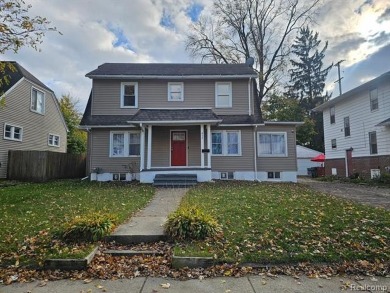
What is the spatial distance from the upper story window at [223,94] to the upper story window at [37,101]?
1360 cm

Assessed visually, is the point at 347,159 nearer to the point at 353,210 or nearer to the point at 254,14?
the point at 353,210

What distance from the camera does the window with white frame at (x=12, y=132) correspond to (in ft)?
55.0

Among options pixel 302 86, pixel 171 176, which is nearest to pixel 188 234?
pixel 171 176

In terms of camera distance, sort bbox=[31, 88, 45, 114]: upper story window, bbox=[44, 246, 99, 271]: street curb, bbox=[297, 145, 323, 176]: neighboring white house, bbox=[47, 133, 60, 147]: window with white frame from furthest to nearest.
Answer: bbox=[297, 145, 323, 176]: neighboring white house → bbox=[47, 133, 60, 147]: window with white frame → bbox=[31, 88, 45, 114]: upper story window → bbox=[44, 246, 99, 271]: street curb

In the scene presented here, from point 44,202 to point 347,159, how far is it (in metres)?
20.5

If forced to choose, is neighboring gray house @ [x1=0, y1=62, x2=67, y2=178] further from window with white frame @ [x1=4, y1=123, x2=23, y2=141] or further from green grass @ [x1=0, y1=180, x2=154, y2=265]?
green grass @ [x1=0, y1=180, x2=154, y2=265]

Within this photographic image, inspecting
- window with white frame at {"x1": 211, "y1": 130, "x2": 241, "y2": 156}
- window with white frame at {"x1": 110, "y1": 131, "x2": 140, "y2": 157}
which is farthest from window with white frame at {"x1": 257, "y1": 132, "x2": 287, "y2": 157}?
window with white frame at {"x1": 110, "y1": 131, "x2": 140, "y2": 157}

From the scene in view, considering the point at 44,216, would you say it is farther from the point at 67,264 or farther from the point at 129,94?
the point at 129,94

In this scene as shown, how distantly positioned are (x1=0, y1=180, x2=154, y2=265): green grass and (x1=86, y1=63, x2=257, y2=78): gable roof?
8.24 meters

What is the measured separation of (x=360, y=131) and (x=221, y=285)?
763 inches

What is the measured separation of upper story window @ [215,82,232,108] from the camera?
645 inches

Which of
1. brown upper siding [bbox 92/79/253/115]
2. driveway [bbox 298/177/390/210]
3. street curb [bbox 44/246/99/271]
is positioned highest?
brown upper siding [bbox 92/79/253/115]

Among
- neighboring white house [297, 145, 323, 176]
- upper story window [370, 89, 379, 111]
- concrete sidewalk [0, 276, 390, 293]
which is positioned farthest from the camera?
neighboring white house [297, 145, 323, 176]

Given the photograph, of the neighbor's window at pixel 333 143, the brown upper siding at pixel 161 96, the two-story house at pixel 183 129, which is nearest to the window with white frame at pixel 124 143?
the two-story house at pixel 183 129
